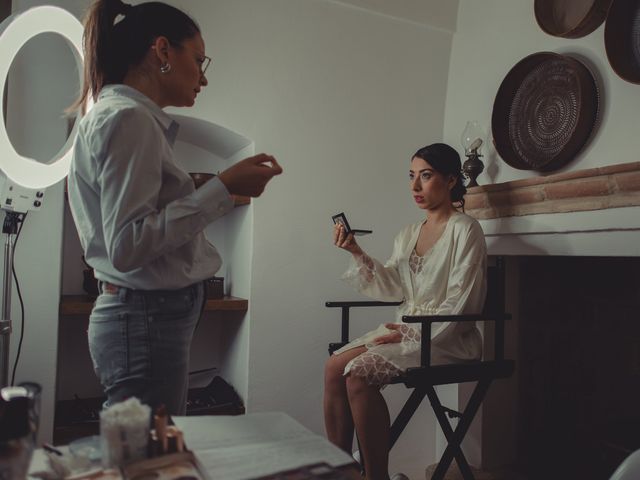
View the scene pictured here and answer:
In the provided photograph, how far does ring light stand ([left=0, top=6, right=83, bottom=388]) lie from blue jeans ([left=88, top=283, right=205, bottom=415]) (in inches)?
30.2

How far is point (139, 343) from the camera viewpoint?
1.02 m

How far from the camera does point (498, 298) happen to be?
211 cm

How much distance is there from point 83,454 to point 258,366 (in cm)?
174

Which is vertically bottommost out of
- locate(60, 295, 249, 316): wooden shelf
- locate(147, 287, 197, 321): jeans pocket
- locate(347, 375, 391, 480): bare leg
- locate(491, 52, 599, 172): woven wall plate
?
locate(347, 375, 391, 480): bare leg

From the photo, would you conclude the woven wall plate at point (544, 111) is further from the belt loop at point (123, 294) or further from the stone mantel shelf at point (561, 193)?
the belt loop at point (123, 294)

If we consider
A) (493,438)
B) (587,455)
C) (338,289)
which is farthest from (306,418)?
(587,455)

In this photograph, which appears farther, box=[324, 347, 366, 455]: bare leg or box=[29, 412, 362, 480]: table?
box=[324, 347, 366, 455]: bare leg

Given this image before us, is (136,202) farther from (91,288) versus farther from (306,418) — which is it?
(306,418)

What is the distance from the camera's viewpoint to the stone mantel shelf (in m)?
1.75

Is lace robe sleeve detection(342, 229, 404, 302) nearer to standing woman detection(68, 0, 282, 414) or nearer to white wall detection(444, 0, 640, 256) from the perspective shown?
white wall detection(444, 0, 640, 256)

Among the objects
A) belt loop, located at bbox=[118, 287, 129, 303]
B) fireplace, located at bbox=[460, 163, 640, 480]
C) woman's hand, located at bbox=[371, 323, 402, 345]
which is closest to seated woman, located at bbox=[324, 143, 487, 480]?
woman's hand, located at bbox=[371, 323, 402, 345]

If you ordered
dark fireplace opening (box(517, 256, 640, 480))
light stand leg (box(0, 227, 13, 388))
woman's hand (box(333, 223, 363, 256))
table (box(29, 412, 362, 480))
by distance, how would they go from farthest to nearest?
dark fireplace opening (box(517, 256, 640, 480)), woman's hand (box(333, 223, 363, 256)), light stand leg (box(0, 227, 13, 388)), table (box(29, 412, 362, 480))

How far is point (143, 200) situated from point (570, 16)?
2.03m

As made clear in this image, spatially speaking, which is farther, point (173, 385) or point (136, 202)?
point (173, 385)
